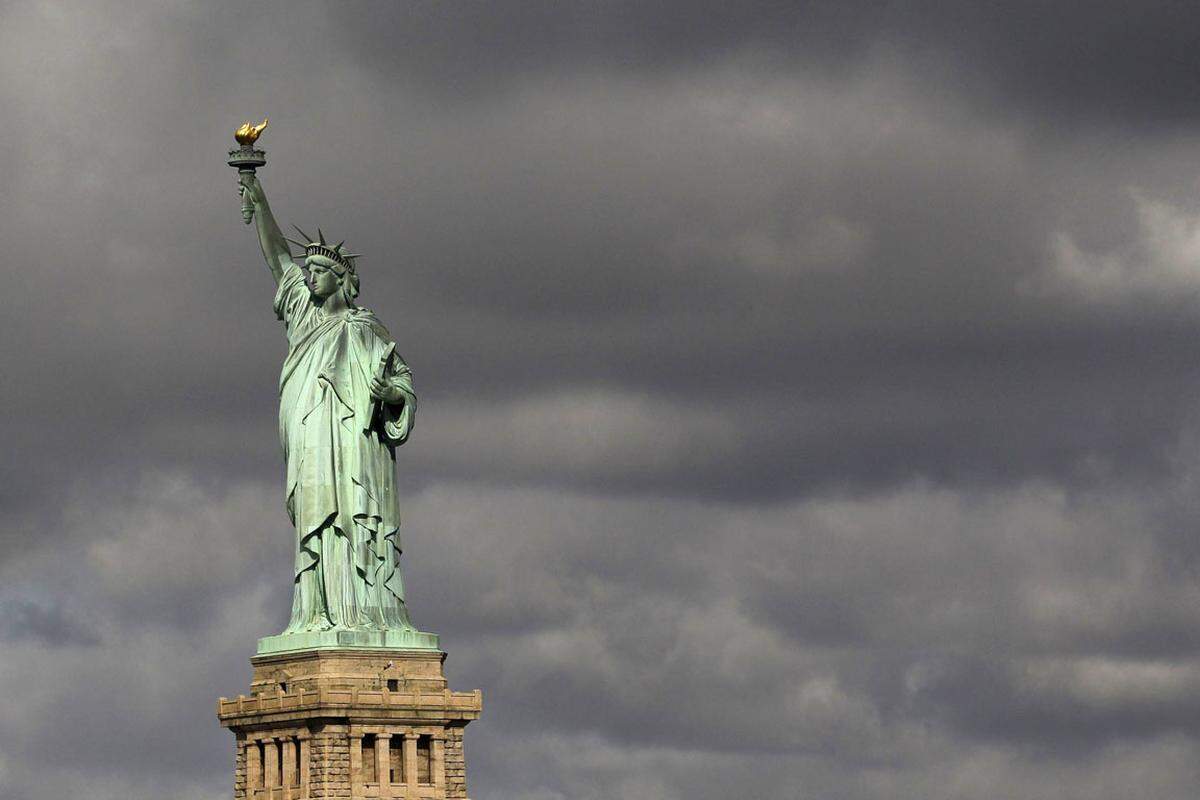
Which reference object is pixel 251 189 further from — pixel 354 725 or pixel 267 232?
pixel 354 725

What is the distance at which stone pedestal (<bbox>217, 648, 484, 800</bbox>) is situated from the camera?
403ft

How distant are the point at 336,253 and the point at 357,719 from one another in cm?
1174

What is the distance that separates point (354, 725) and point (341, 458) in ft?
21.9

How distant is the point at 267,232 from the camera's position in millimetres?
128000

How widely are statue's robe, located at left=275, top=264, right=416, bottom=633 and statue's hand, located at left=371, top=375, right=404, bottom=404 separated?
0.19 m

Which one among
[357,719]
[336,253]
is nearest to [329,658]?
[357,719]

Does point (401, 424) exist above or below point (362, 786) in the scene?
above

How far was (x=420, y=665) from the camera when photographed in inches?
4894

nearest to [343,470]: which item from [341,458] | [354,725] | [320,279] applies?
[341,458]

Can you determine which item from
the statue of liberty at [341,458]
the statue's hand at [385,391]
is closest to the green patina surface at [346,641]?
the statue of liberty at [341,458]

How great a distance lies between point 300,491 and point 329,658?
4.39 metres

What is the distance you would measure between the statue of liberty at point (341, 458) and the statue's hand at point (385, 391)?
0.02 m

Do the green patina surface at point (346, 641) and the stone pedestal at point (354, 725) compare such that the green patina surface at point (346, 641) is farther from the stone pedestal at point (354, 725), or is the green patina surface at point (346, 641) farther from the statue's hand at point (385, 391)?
the statue's hand at point (385, 391)

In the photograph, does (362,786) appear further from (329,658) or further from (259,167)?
(259,167)
